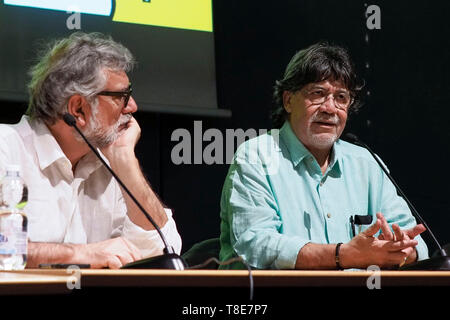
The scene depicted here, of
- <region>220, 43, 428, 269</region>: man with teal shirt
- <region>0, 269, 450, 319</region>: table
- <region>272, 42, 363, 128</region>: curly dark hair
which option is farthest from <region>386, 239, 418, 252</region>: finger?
<region>272, 42, 363, 128</region>: curly dark hair

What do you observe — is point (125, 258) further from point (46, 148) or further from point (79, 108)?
point (79, 108)

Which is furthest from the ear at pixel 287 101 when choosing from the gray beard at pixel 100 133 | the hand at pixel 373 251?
the hand at pixel 373 251

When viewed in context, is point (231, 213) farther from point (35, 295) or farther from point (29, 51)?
point (35, 295)

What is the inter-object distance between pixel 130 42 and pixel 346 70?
880mm

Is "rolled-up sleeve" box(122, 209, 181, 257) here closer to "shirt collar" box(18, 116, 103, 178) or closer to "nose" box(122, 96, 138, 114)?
"shirt collar" box(18, 116, 103, 178)

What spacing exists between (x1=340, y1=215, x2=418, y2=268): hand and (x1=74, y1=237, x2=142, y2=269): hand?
61 cm

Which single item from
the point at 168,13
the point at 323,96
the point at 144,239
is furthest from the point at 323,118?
the point at 168,13

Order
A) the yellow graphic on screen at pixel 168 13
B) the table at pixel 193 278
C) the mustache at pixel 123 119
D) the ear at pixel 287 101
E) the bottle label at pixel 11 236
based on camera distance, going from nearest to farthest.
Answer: the table at pixel 193 278 < the bottle label at pixel 11 236 < the mustache at pixel 123 119 < the ear at pixel 287 101 < the yellow graphic on screen at pixel 168 13

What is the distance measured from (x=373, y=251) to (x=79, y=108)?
1031 millimetres

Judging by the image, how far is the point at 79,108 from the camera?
2.47 metres

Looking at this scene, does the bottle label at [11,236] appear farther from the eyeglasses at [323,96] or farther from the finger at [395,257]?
the eyeglasses at [323,96]

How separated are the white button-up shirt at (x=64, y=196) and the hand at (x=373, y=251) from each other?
1.90ft

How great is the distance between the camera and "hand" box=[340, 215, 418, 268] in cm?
214

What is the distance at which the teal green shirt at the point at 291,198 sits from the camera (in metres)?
2.39
